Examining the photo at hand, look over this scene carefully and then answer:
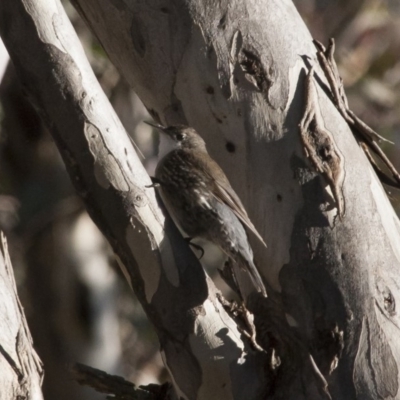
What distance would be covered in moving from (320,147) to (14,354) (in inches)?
44.4

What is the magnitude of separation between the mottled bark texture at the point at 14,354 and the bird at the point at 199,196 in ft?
1.97

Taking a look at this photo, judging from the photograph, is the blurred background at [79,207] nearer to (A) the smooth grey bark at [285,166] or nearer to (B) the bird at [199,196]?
(B) the bird at [199,196]

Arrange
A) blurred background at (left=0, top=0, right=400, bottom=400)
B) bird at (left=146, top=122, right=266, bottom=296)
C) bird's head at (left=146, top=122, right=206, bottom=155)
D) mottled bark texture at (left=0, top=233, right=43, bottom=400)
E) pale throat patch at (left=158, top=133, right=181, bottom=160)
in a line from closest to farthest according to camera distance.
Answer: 1. mottled bark texture at (left=0, top=233, right=43, bottom=400)
2. bird at (left=146, top=122, right=266, bottom=296)
3. bird's head at (left=146, top=122, right=206, bottom=155)
4. pale throat patch at (left=158, top=133, right=181, bottom=160)
5. blurred background at (left=0, top=0, right=400, bottom=400)

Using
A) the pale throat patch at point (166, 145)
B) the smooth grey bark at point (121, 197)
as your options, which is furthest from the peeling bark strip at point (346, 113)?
the smooth grey bark at point (121, 197)

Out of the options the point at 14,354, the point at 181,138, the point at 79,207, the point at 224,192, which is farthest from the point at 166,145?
the point at 79,207

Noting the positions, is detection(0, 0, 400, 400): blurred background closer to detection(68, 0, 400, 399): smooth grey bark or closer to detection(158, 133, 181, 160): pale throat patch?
detection(158, 133, 181, 160): pale throat patch

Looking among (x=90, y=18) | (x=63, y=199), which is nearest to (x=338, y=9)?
(x=63, y=199)

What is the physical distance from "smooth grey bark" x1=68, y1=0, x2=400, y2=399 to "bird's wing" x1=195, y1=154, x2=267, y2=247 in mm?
37

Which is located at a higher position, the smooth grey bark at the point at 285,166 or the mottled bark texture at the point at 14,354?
the smooth grey bark at the point at 285,166

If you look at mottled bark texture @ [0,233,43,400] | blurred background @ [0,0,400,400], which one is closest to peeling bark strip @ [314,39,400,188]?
mottled bark texture @ [0,233,43,400]

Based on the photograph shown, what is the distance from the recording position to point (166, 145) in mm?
3551

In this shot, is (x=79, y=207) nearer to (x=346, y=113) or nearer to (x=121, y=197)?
(x=346, y=113)

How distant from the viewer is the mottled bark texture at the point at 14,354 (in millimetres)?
2607

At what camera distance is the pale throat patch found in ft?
11.1
